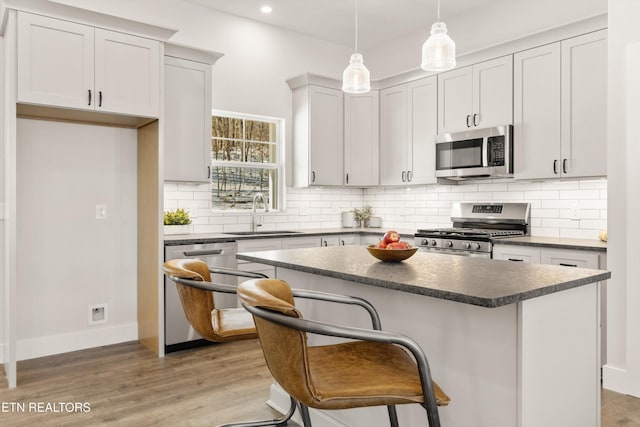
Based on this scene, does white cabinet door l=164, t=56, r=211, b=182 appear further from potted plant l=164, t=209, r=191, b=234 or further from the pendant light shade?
the pendant light shade

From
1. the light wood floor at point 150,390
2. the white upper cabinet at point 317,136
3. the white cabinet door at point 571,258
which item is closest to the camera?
the light wood floor at point 150,390

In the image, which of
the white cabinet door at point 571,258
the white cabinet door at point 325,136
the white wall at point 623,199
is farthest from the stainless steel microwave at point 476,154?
the white cabinet door at point 325,136

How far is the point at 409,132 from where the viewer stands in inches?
197

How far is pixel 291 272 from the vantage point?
2.72 meters

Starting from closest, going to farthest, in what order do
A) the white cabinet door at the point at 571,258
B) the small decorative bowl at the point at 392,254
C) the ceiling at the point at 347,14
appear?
the small decorative bowl at the point at 392,254 < the white cabinet door at the point at 571,258 < the ceiling at the point at 347,14

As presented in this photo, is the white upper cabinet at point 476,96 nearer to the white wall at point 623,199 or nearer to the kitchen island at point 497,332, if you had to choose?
the white wall at point 623,199

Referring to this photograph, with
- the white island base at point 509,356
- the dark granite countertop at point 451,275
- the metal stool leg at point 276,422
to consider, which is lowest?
the metal stool leg at point 276,422

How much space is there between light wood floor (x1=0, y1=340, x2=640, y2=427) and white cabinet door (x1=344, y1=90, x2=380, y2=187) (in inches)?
95.4

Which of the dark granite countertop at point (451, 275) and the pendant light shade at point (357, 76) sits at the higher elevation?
the pendant light shade at point (357, 76)

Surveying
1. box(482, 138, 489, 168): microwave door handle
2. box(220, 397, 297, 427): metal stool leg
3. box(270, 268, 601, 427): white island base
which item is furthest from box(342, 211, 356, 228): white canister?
box(270, 268, 601, 427): white island base

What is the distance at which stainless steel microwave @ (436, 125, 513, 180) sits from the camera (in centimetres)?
410

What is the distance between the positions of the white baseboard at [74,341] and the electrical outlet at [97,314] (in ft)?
0.22

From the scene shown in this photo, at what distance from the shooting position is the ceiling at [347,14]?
462 cm

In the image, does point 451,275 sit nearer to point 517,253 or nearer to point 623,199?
point 623,199
